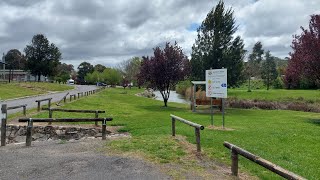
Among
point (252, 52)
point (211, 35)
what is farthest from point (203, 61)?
point (252, 52)

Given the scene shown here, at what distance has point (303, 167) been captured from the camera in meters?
7.93

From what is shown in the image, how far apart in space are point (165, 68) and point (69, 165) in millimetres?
22443

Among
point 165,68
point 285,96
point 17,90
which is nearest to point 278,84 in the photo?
point 285,96

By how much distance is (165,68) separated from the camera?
30078mm

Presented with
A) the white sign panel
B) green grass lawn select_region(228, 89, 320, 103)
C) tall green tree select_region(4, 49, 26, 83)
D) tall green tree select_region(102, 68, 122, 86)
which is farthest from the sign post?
tall green tree select_region(4, 49, 26, 83)

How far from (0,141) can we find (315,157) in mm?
9218

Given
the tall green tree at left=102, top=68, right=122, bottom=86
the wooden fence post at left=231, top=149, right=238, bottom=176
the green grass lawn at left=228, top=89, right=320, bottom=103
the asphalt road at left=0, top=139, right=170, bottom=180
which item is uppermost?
the tall green tree at left=102, top=68, right=122, bottom=86

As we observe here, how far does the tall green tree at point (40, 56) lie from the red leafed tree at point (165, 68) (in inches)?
2457

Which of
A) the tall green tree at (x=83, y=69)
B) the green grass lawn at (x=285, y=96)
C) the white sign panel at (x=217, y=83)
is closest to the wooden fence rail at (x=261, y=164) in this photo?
the white sign panel at (x=217, y=83)

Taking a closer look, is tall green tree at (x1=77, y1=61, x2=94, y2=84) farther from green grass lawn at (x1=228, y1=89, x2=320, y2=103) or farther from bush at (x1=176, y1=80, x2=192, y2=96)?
green grass lawn at (x1=228, y1=89, x2=320, y2=103)

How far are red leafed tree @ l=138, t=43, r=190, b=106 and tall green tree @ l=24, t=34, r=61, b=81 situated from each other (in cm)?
6240

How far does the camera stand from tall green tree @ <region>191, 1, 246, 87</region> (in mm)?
33625

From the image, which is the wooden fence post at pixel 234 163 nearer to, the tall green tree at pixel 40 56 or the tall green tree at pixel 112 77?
the tall green tree at pixel 40 56

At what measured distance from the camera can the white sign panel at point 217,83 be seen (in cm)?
1441
